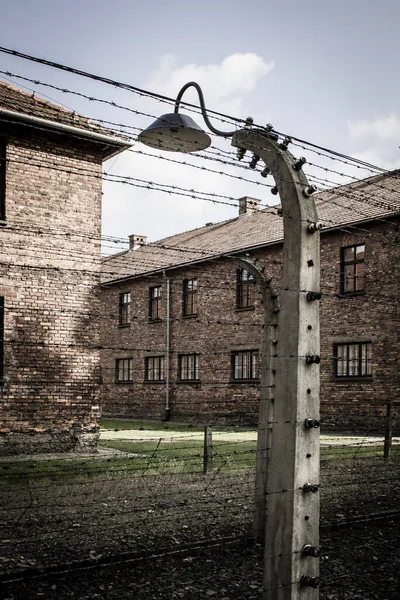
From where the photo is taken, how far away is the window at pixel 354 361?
20234 millimetres

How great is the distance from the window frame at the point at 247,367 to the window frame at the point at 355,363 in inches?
124

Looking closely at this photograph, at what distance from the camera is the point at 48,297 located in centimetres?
1290

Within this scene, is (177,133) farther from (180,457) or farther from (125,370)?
(125,370)

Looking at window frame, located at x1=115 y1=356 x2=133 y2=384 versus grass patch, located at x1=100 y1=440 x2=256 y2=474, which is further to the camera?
window frame, located at x1=115 y1=356 x2=133 y2=384

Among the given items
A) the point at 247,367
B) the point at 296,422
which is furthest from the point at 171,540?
the point at 247,367

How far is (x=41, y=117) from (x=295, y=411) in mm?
10572

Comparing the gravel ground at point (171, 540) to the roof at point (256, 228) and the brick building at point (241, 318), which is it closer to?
the brick building at point (241, 318)

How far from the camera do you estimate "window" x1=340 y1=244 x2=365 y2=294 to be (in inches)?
806

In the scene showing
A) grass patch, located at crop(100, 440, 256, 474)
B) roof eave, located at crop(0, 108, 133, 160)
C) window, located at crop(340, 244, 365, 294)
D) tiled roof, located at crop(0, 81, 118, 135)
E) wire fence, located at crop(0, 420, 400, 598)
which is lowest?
grass patch, located at crop(100, 440, 256, 474)

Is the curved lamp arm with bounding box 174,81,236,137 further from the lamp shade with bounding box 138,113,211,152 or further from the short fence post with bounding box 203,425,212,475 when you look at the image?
the short fence post with bounding box 203,425,212,475

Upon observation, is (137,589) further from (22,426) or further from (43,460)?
(22,426)

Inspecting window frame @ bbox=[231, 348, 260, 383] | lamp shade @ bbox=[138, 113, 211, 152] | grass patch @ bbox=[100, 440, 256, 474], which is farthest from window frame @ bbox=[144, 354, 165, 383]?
lamp shade @ bbox=[138, 113, 211, 152]

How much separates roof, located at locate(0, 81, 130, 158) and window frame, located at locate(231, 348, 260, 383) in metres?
11.4

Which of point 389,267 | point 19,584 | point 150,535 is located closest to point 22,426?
point 150,535
